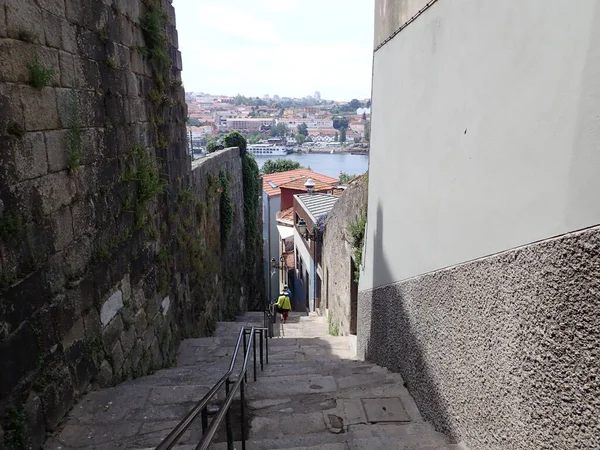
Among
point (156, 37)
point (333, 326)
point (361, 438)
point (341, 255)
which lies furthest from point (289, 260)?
point (361, 438)

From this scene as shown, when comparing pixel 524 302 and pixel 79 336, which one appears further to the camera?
pixel 79 336

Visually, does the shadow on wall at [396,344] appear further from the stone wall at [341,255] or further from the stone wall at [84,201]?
the stone wall at [84,201]

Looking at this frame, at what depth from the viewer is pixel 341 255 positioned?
8.31 meters

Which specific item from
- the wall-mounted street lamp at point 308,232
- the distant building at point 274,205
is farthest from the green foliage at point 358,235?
the distant building at point 274,205

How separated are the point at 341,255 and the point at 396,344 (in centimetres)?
421

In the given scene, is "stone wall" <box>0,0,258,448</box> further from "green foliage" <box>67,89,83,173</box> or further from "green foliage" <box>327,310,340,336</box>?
"green foliage" <box>327,310,340,336</box>

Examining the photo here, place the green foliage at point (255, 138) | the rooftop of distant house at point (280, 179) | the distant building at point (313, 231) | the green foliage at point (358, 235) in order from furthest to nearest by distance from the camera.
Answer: the green foliage at point (255, 138) → the rooftop of distant house at point (280, 179) → the distant building at point (313, 231) → the green foliage at point (358, 235)

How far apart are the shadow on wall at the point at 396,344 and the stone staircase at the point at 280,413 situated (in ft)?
0.31

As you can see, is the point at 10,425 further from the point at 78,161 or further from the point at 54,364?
the point at 78,161

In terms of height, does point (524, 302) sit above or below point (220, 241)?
above

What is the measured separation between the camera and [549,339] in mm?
1863

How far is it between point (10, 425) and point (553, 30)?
9.97 ft

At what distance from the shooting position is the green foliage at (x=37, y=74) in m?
2.54

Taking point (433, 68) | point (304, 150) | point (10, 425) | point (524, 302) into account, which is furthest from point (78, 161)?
point (304, 150)
